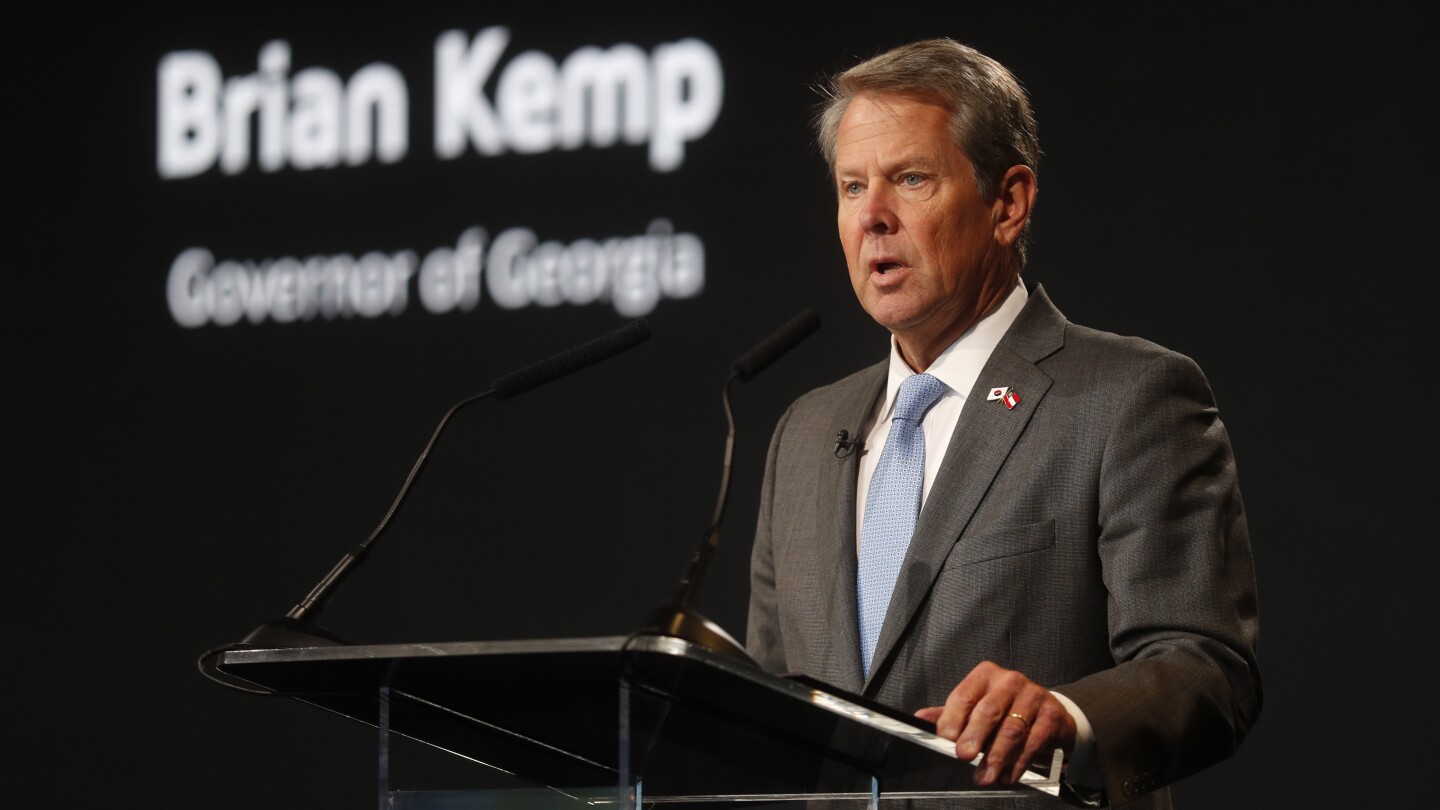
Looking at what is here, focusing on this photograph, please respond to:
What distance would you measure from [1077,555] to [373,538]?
0.83 m

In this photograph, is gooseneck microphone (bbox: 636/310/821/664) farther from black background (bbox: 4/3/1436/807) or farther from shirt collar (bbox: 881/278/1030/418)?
black background (bbox: 4/3/1436/807)

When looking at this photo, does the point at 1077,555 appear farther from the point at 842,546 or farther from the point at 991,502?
the point at 842,546

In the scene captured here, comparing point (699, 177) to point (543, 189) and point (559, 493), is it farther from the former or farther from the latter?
point (559, 493)

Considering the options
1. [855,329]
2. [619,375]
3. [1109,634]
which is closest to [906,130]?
[1109,634]

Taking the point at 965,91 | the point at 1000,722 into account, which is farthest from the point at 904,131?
the point at 1000,722

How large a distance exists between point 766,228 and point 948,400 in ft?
6.48

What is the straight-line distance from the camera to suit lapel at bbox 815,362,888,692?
2.05 metres

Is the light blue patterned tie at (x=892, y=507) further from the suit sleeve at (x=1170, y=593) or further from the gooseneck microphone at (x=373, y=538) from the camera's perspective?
the gooseneck microphone at (x=373, y=538)

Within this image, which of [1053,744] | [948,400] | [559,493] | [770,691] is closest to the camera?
[770,691]

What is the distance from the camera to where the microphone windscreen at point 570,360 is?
72.9 inches

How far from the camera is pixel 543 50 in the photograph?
4.24 m

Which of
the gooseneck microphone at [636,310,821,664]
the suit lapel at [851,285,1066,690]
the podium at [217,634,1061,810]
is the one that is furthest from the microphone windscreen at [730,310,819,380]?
the podium at [217,634,1061,810]

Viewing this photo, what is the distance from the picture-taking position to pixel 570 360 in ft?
6.09

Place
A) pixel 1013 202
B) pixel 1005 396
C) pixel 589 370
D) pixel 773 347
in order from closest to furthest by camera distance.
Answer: pixel 773 347 → pixel 1005 396 → pixel 1013 202 → pixel 589 370
